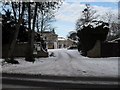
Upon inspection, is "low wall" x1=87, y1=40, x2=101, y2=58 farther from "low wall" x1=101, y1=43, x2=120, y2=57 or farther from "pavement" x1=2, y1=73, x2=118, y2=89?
"pavement" x1=2, y1=73, x2=118, y2=89

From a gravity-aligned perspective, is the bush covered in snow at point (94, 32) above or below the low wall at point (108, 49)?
above

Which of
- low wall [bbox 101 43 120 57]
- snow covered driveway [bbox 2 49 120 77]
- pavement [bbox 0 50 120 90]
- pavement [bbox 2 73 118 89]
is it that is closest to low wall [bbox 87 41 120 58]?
low wall [bbox 101 43 120 57]

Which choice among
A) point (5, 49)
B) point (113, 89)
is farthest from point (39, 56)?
point (113, 89)

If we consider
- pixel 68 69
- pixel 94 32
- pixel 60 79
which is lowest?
pixel 68 69

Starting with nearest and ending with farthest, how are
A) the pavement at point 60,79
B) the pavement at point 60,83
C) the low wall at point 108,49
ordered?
the pavement at point 60,83 < the pavement at point 60,79 < the low wall at point 108,49

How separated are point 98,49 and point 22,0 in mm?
12258

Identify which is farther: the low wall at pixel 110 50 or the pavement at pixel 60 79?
the low wall at pixel 110 50

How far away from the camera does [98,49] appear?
30.4 meters

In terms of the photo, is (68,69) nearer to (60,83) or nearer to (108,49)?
(60,83)

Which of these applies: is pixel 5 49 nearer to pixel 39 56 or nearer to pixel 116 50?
pixel 39 56

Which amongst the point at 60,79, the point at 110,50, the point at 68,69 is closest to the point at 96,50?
the point at 110,50

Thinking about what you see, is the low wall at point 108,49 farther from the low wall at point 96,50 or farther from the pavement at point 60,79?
the pavement at point 60,79

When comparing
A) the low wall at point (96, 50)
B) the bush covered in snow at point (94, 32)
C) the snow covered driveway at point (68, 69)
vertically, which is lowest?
the snow covered driveway at point (68, 69)

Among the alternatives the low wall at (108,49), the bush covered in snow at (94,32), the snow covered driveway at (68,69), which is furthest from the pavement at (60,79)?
the bush covered in snow at (94,32)
